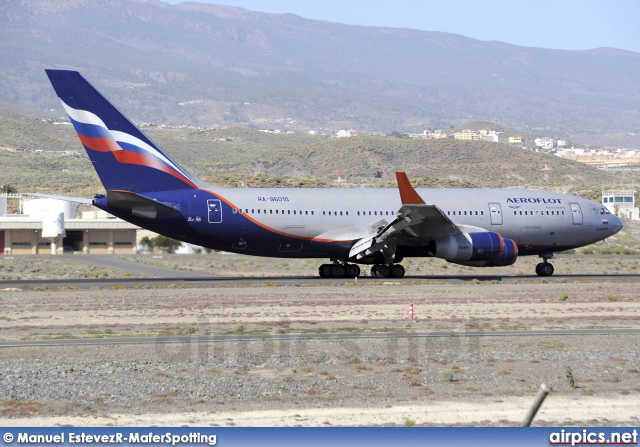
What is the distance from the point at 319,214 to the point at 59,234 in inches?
1237

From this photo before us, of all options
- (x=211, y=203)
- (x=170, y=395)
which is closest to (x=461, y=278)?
(x=211, y=203)

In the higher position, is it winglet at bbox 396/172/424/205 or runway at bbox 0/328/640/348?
winglet at bbox 396/172/424/205

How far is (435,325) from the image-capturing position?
26.7m

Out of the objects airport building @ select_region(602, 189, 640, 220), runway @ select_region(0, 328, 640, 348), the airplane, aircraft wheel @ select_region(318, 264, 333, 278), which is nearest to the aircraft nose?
the airplane

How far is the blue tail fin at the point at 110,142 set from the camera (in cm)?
3709

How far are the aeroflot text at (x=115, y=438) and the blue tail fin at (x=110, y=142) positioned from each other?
2797 centimetres

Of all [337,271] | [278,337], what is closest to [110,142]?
[337,271]

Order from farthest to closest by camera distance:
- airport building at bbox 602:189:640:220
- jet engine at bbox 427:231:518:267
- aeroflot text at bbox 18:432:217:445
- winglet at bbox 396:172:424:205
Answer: airport building at bbox 602:189:640:220, jet engine at bbox 427:231:518:267, winglet at bbox 396:172:424:205, aeroflot text at bbox 18:432:217:445

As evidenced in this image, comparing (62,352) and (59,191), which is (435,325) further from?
(59,191)

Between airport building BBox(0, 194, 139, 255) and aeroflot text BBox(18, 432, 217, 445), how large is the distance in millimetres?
58883

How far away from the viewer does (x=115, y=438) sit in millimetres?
10188

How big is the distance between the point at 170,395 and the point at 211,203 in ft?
72.8

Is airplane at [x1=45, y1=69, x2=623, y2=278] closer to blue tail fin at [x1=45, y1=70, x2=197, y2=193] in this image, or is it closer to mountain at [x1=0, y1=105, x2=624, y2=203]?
blue tail fin at [x1=45, y1=70, x2=197, y2=193]

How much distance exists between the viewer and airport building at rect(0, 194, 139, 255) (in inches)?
2694
